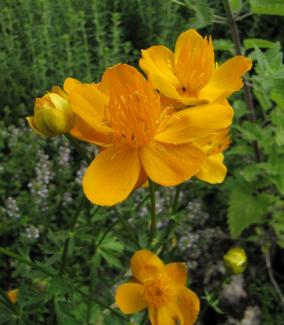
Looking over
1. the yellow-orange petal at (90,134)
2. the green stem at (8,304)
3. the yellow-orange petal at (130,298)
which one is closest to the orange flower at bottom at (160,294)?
the yellow-orange petal at (130,298)

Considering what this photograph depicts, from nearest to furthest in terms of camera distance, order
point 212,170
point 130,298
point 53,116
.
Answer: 1. point 53,116
2. point 212,170
3. point 130,298

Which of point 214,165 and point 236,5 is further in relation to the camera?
point 236,5

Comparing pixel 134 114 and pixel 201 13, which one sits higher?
pixel 134 114

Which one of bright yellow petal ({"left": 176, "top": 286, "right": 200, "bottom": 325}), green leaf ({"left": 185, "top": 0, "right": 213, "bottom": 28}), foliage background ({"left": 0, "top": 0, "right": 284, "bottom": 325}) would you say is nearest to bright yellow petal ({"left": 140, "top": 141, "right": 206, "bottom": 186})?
bright yellow petal ({"left": 176, "top": 286, "right": 200, "bottom": 325})

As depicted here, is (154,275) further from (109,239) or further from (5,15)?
(5,15)

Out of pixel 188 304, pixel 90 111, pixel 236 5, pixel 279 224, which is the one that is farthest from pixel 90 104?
pixel 279 224

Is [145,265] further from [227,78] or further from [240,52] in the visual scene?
[240,52]
